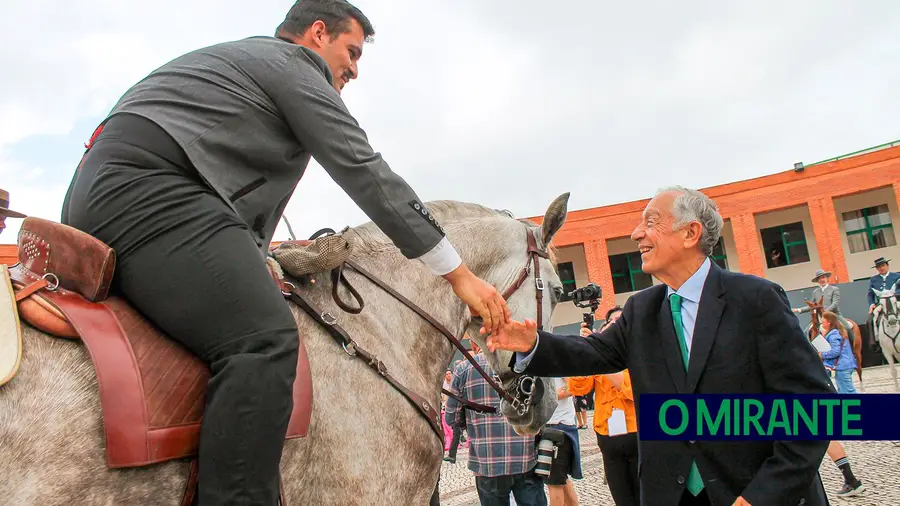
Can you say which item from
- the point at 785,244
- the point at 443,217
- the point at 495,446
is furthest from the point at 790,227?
the point at 443,217

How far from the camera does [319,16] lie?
262 centimetres

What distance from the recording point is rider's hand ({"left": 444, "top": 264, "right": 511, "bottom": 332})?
247 cm

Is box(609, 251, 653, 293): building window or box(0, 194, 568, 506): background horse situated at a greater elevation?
box(609, 251, 653, 293): building window

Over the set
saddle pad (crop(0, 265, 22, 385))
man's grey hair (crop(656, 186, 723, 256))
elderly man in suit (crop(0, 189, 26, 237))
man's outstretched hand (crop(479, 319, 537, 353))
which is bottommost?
man's outstretched hand (crop(479, 319, 537, 353))

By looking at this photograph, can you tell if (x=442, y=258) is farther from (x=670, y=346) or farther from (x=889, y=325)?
(x=889, y=325)

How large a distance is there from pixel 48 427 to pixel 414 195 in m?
1.35

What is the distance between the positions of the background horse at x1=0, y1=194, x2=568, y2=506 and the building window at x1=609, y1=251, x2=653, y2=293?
33046mm

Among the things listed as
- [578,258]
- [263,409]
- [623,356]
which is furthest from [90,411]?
[578,258]

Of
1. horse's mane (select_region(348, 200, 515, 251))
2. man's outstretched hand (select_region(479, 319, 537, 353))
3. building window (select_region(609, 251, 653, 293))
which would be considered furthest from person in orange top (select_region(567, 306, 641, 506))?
building window (select_region(609, 251, 653, 293))

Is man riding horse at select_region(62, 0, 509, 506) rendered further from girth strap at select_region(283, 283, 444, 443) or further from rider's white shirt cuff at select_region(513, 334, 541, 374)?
rider's white shirt cuff at select_region(513, 334, 541, 374)

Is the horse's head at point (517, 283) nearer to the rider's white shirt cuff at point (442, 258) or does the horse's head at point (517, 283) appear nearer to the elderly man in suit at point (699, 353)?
the elderly man in suit at point (699, 353)

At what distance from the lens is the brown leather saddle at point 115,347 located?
1.74 meters

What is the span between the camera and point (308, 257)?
8.37ft

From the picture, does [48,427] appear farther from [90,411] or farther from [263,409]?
[263,409]
